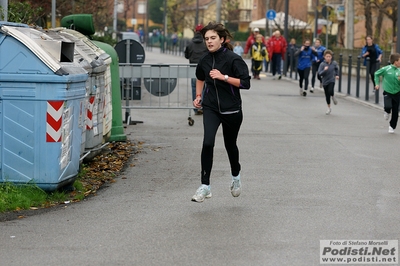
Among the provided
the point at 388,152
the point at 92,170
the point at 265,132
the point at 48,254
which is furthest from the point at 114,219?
the point at 265,132

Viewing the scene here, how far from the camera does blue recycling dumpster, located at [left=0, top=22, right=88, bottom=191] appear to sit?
28.5ft

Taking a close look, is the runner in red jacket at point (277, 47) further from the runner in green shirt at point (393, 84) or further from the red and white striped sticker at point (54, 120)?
the red and white striped sticker at point (54, 120)

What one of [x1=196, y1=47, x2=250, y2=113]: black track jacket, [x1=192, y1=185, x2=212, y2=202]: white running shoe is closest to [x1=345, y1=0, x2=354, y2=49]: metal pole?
[x1=196, y1=47, x2=250, y2=113]: black track jacket

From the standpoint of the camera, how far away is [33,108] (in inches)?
343

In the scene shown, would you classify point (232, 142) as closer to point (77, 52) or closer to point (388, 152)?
point (77, 52)

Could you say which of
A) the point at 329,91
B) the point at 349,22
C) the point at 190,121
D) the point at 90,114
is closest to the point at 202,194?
the point at 90,114

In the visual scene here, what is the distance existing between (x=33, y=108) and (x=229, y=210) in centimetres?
207

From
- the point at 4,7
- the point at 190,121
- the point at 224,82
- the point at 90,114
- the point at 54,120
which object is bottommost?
the point at 190,121

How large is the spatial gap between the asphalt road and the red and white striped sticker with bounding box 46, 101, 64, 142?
0.70 m

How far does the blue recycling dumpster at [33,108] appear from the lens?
28.5 ft

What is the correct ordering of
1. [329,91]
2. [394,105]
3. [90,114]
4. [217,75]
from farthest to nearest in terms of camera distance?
[329,91], [394,105], [90,114], [217,75]

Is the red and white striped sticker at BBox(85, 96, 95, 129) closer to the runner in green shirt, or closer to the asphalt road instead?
the asphalt road

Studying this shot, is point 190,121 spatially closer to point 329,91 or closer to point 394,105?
point 394,105

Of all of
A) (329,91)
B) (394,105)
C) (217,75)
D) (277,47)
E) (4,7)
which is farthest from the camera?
(277,47)
